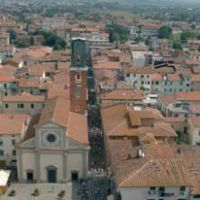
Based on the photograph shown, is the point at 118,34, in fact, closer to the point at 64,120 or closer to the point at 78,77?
the point at 78,77

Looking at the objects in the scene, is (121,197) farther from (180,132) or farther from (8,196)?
(180,132)

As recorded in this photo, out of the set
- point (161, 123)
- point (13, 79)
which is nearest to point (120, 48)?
point (13, 79)

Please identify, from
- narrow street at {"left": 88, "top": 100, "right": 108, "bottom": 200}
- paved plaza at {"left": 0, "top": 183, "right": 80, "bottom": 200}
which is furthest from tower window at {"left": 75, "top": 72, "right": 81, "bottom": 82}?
paved plaza at {"left": 0, "top": 183, "right": 80, "bottom": 200}

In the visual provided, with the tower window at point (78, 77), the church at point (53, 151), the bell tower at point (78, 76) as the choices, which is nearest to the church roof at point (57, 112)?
the church at point (53, 151)

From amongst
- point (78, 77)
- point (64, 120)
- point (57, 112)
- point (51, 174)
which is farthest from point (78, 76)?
point (51, 174)

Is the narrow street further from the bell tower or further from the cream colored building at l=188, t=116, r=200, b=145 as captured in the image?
the cream colored building at l=188, t=116, r=200, b=145
